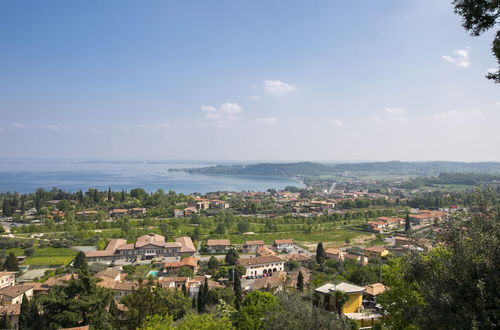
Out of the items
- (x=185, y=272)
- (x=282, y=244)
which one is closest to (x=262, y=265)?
(x=185, y=272)

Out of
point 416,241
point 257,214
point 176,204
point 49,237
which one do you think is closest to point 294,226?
point 257,214

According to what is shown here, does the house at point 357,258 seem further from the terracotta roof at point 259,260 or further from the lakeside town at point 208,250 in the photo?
the terracotta roof at point 259,260

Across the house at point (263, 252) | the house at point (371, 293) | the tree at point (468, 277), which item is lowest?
the house at point (263, 252)

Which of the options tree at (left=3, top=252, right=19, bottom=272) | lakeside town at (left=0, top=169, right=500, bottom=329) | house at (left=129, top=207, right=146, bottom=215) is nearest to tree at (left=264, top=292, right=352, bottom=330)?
lakeside town at (left=0, top=169, right=500, bottom=329)

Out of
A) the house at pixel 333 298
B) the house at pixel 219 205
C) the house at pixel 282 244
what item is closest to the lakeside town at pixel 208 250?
the house at pixel 333 298

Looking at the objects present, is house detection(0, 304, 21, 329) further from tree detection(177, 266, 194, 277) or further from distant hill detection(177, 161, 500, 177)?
distant hill detection(177, 161, 500, 177)

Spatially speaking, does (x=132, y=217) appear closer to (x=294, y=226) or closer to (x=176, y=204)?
(x=176, y=204)
